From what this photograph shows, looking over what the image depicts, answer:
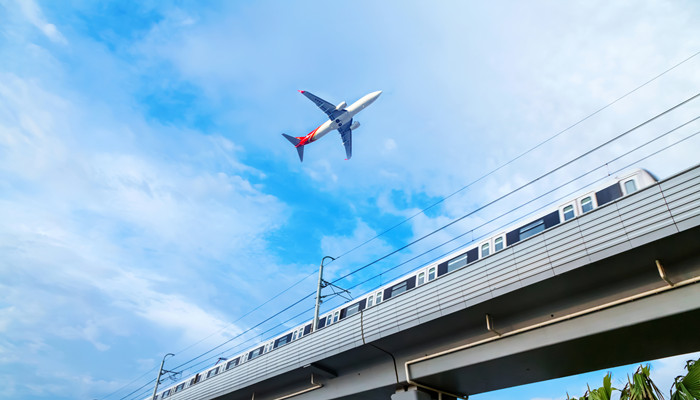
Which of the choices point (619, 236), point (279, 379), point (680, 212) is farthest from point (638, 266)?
point (279, 379)

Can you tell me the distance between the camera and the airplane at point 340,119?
116 ft

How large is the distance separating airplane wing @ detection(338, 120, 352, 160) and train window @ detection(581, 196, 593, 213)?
83.7 feet

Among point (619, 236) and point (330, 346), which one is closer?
point (619, 236)

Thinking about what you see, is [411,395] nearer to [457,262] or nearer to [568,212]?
[457,262]

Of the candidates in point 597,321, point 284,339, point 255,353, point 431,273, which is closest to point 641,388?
point 597,321

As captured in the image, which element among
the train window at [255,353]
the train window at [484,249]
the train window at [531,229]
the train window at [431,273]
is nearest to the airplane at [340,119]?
the train window at [255,353]

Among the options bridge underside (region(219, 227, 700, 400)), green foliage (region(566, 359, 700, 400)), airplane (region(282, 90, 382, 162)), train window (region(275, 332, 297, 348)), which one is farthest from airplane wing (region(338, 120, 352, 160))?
green foliage (region(566, 359, 700, 400))

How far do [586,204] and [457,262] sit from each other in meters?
5.85

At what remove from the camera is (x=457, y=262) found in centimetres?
1852

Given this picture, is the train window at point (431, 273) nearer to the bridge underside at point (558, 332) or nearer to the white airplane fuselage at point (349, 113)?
the bridge underside at point (558, 332)

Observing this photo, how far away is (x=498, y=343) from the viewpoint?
14.3 meters

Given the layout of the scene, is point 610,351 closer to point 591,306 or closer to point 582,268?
point 591,306

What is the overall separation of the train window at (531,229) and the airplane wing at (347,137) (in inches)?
950

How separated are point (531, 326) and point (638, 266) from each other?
3508mm
